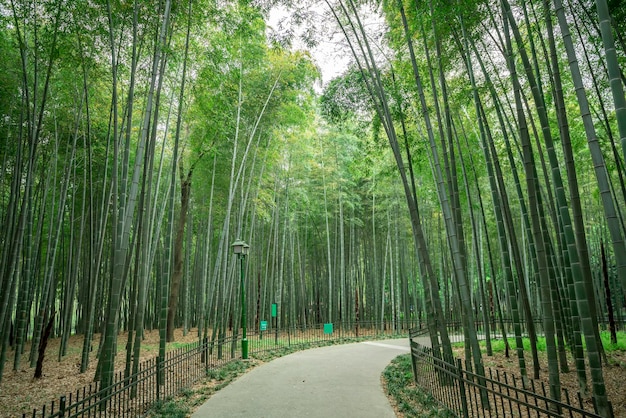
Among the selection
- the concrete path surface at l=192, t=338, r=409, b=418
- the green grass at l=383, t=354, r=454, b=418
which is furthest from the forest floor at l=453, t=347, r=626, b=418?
the concrete path surface at l=192, t=338, r=409, b=418

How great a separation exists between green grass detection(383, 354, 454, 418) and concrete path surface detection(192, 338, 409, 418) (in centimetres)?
15

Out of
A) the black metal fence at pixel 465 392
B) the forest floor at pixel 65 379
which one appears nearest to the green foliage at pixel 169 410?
the forest floor at pixel 65 379

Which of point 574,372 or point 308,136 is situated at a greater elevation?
point 308,136

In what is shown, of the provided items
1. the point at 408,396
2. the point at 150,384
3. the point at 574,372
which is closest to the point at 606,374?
the point at 574,372

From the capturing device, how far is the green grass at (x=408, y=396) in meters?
3.67

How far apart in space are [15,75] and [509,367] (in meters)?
8.71

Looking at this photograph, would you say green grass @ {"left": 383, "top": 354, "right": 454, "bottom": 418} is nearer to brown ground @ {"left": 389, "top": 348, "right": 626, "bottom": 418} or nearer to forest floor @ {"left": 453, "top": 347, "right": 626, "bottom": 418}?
brown ground @ {"left": 389, "top": 348, "right": 626, "bottom": 418}

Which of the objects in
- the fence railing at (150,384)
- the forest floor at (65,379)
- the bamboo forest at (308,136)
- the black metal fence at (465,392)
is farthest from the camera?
the forest floor at (65,379)

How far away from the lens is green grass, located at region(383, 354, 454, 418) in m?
3.67

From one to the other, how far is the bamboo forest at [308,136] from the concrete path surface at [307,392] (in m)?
1.00

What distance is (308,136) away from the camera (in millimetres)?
10398

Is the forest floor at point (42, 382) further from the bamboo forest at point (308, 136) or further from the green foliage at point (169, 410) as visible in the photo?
the green foliage at point (169, 410)

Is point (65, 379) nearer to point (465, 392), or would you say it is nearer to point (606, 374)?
point (465, 392)

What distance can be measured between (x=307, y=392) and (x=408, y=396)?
121 cm
